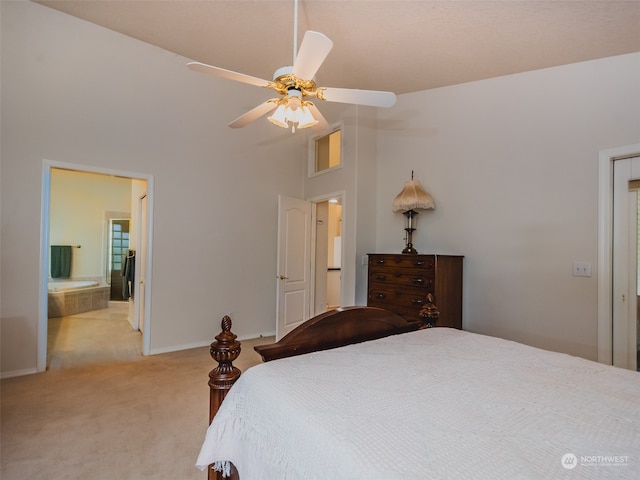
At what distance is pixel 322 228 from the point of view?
15.9ft

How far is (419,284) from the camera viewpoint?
2.84 m

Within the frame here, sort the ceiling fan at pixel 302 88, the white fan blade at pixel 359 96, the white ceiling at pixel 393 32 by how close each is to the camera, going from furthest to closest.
Answer: the white ceiling at pixel 393 32
the white fan blade at pixel 359 96
the ceiling fan at pixel 302 88

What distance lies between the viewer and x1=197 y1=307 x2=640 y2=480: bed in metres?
0.66

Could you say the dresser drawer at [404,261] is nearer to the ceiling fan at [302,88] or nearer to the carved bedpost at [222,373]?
the ceiling fan at [302,88]

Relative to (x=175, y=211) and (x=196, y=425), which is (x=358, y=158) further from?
(x=196, y=425)

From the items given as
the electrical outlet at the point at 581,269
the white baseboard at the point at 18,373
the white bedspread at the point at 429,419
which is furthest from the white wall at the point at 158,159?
the electrical outlet at the point at 581,269

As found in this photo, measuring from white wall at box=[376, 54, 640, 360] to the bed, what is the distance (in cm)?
139

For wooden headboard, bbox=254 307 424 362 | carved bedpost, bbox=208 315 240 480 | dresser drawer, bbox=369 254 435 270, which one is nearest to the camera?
carved bedpost, bbox=208 315 240 480

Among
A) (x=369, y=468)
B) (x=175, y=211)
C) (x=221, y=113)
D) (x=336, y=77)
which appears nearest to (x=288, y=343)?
(x=369, y=468)

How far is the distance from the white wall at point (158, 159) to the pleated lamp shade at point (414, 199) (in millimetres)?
1736

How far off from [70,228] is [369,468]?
7.50 meters

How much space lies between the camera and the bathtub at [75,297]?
516cm

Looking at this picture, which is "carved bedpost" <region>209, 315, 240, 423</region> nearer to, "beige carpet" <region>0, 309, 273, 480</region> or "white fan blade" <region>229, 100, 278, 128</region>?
"beige carpet" <region>0, 309, 273, 480</region>

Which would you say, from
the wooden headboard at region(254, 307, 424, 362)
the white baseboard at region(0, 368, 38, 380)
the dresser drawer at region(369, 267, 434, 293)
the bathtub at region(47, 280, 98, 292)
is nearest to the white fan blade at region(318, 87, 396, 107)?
the wooden headboard at region(254, 307, 424, 362)
